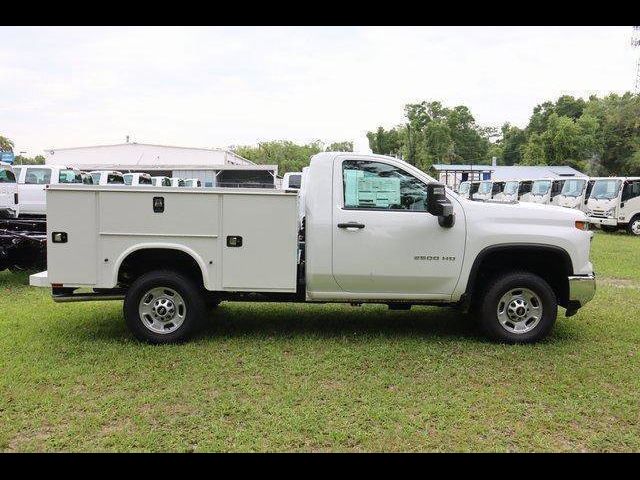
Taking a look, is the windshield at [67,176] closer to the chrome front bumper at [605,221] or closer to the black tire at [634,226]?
the chrome front bumper at [605,221]

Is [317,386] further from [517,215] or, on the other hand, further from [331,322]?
[517,215]

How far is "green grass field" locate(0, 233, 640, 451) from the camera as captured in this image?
3893 millimetres

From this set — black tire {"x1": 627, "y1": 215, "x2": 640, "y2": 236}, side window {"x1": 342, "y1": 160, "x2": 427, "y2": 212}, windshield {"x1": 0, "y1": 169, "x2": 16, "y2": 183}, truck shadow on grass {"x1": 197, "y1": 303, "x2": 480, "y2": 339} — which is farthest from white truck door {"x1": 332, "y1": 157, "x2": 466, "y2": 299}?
black tire {"x1": 627, "y1": 215, "x2": 640, "y2": 236}

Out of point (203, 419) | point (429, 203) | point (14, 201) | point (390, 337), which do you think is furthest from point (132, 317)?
point (14, 201)

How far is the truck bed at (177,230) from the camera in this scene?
18.4ft

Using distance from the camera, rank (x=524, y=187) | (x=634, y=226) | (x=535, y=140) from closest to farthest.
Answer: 1. (x=634, y=226)
2. (x=524, y=187)
3. (x=535, y=140)

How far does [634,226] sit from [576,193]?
3.04m

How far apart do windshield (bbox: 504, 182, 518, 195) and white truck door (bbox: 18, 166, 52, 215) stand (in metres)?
20.0

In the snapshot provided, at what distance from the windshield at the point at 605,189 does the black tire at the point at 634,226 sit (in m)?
1.02

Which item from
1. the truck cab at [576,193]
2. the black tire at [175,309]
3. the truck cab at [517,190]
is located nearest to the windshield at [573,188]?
the truck cab at [576,193]

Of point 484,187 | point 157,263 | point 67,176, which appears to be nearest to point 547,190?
point 484,187

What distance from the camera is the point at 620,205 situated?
766 inches

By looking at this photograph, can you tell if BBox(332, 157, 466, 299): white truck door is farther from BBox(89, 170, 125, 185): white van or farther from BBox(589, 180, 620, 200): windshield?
BBox(589, 180, 620, 200): windshield
